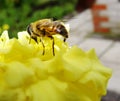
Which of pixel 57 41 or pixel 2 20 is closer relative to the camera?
pixel 57 41

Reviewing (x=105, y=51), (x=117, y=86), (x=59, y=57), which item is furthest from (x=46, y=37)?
(x=105, y=51)

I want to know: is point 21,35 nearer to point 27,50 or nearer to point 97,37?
point 27,50

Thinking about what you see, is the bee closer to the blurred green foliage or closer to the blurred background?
the blurred background

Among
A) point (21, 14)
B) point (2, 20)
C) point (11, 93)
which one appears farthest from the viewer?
point (21, 14)

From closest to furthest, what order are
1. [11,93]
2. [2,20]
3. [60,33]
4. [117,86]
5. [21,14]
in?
1. [11,93]
2. [60,33]
3. [117,86]
4. [2,20]
5. [21,14]

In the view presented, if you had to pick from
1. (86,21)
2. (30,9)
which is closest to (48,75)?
(86,21)

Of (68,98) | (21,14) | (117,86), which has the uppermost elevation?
(68,98)

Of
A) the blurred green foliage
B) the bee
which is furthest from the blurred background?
the bee

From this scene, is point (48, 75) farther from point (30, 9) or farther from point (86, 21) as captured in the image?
point (30, 9)
